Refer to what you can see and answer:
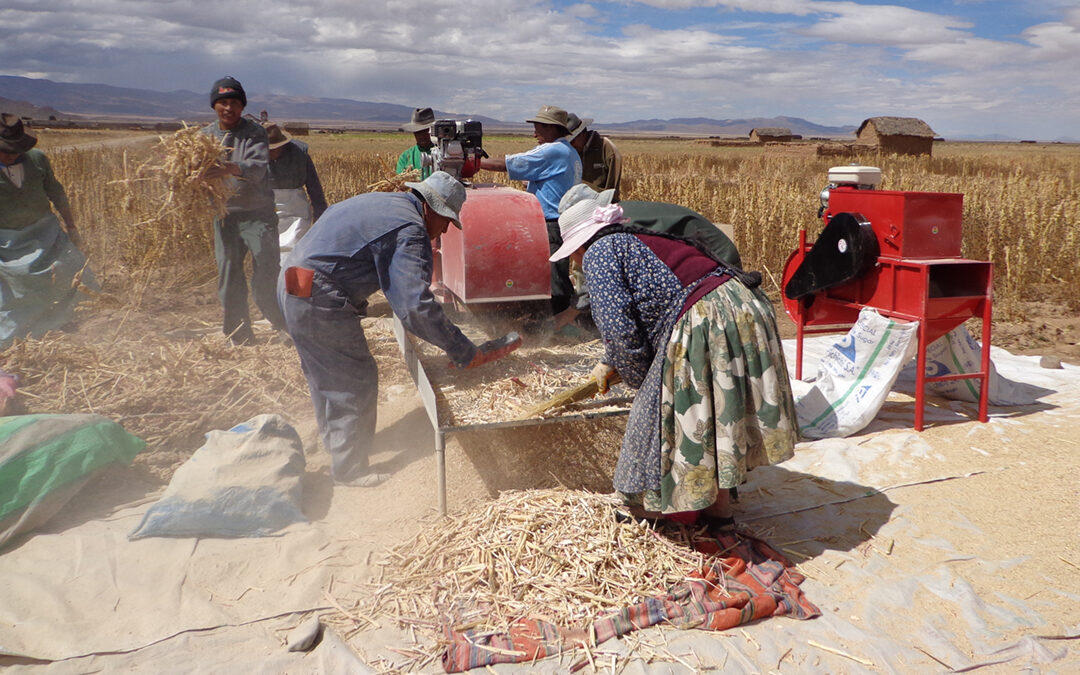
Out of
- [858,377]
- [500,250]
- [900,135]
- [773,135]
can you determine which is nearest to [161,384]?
[500,250]

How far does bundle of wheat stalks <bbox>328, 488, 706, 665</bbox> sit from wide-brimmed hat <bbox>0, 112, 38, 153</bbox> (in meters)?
4.66

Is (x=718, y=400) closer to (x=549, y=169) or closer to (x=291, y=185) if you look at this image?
(x=549, y=169)

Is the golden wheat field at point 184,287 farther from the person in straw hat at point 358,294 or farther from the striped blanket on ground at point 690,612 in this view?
the striped blanket on ground at point 690,612

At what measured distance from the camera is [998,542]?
333 centimetres

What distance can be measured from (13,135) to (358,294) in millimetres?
3819

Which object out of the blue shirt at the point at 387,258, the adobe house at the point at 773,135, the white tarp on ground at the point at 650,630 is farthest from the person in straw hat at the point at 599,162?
the adobe house at the point at 773,135

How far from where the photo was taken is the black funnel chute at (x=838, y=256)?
15.2 feet

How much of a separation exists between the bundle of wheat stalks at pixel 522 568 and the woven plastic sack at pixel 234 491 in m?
0.61

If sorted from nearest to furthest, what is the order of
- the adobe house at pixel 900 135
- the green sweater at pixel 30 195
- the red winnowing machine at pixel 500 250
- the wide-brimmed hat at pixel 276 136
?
the red winnowing machine at pixel 500 250, the green sweater at pixel 30 195, the wide-brimmed hat at pixel 276 136, the adobe house at pixel 900 135

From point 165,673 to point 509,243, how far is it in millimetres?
2506

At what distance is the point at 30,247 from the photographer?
19.4 ft

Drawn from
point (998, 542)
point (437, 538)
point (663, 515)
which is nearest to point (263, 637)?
point (437, 538)

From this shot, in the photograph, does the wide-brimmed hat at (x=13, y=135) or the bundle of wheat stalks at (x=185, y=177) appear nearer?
the bundle of wheat stalks at (x=185, y=177)

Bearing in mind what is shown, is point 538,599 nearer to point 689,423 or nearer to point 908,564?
point 689,423
